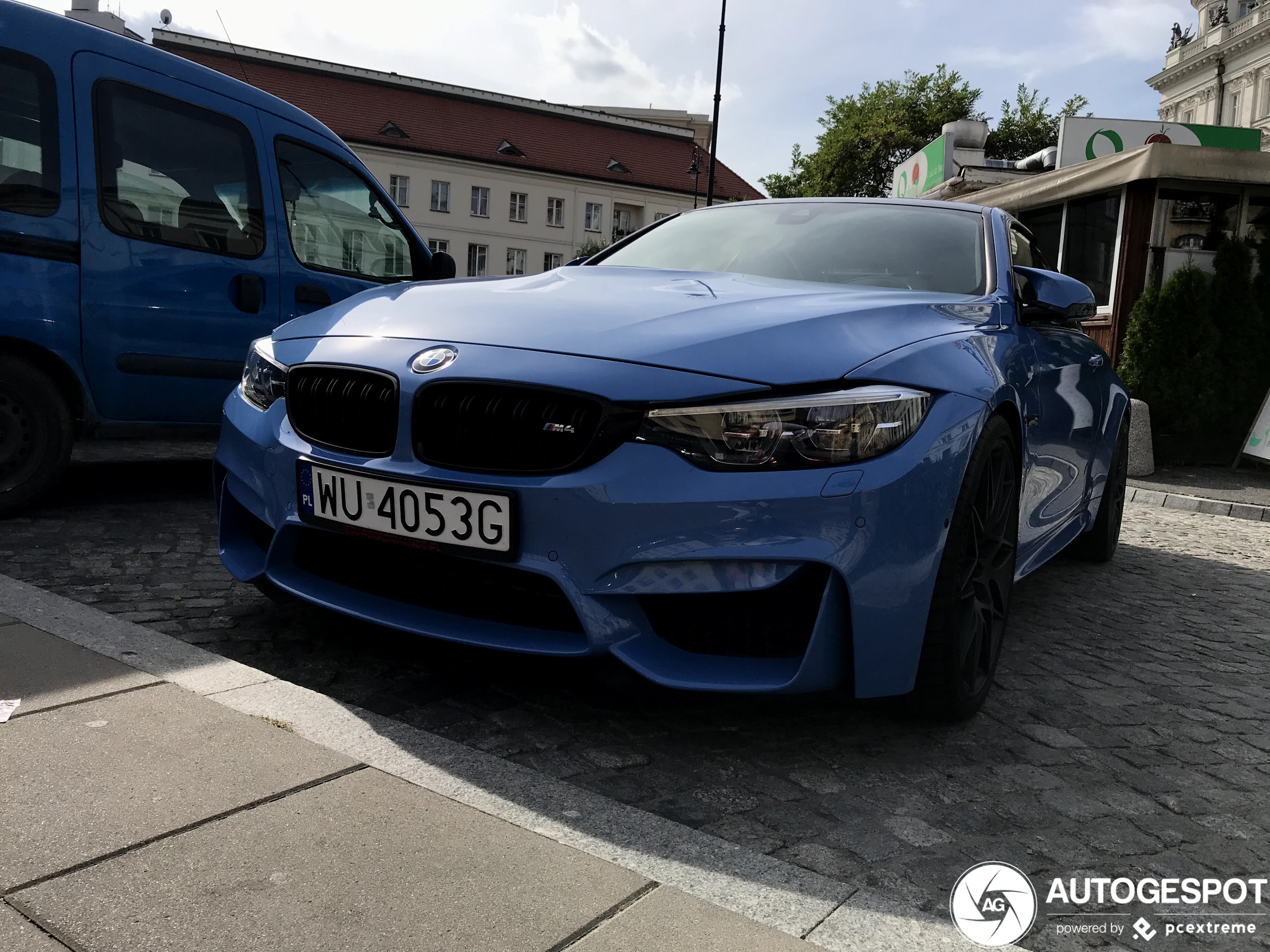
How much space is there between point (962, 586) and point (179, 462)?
578cm

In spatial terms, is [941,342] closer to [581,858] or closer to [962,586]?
[962,586]

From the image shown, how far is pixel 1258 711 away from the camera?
3.56 metres

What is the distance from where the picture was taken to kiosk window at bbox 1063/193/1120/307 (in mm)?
12656

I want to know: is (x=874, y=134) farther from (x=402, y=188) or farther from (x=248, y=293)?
(x=248, y=293)

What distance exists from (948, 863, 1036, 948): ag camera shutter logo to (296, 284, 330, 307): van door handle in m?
4.70

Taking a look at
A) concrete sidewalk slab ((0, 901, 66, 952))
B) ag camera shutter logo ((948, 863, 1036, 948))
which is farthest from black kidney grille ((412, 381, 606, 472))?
concrete sidewalk slab ((0, 901, 66, 952))

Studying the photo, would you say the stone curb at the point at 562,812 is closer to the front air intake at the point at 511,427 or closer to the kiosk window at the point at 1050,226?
the front air intake at the point at 511,427

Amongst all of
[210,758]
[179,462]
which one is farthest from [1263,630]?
[179,462]

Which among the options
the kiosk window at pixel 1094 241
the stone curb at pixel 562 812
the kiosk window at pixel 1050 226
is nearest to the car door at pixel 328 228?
the stone curb at pixel 562 812

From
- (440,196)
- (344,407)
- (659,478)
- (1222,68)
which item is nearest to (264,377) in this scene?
(344,407)

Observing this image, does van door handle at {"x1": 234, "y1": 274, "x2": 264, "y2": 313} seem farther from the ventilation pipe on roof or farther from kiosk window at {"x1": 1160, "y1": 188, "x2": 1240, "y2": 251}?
the ventilation pipe on roof

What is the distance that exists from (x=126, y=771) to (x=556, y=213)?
224 feet

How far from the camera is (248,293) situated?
18.8 feet

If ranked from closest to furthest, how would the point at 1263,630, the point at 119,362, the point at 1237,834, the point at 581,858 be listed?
the point at 581,858
the point at 1237,834
the point at 1263,630
the point at 119,362
